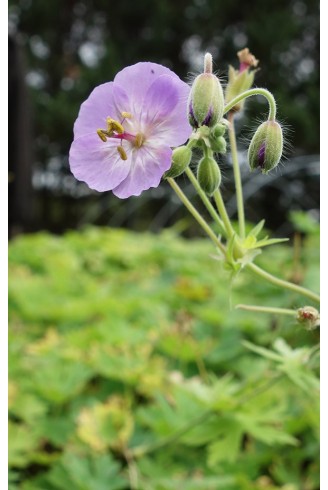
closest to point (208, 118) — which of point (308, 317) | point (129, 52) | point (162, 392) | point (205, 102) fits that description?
point (205, 102)

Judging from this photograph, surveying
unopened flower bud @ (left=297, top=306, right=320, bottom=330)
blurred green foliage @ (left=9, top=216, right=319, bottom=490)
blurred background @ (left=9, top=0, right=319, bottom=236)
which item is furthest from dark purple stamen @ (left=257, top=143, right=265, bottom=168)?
blurred background @ (left=9, top=0, right=319, bottom=236)

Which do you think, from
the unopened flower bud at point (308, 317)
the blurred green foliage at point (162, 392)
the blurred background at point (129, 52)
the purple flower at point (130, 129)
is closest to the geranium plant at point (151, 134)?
the purple flower at point (130, 129)

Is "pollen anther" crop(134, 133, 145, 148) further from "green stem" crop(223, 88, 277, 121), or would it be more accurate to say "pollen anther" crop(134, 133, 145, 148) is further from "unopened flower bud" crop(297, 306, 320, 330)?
"unopened flower bud" crop(297, 306, 320, 330)

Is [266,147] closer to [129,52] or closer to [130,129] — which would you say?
[130,129]

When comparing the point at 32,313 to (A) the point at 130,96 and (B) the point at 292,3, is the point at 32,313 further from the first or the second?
(B) the point at 292,3

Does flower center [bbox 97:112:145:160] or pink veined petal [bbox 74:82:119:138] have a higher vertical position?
pink veined petal [bbox 74:82:119:138]

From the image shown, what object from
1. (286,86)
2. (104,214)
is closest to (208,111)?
(104,214)
